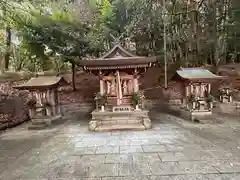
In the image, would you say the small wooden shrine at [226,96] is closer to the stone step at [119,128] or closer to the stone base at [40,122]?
the stone step at [119,128]

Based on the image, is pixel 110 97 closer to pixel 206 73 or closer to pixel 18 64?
pixel 206 73

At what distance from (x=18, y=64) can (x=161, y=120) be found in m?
14.0

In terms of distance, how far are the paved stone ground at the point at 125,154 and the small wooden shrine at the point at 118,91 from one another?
2.47 feet

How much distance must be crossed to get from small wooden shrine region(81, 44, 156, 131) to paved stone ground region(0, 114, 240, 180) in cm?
75

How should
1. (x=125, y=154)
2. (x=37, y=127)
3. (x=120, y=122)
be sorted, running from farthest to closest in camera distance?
(x=37, y=127), (x=120, y=122), (x=125, y=154)

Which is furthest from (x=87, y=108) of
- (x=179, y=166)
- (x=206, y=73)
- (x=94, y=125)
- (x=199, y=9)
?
(x=199, y=9)

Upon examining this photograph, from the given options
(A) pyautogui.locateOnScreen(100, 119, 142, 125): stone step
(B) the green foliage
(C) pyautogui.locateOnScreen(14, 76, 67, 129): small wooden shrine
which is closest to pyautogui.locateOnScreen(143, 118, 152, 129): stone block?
(A) pyautogui.locateOnScreen(100, 119, 142, 125): stone step

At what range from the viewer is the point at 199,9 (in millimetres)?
15766

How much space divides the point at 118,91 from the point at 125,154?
4.29 meters

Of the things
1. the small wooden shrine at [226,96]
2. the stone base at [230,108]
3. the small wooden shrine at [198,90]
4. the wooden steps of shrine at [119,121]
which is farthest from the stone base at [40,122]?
the small wooden shrine at [226,96]

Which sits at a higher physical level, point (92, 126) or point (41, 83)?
point (41, 83)

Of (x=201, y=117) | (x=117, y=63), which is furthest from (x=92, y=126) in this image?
(x=201, y=117)

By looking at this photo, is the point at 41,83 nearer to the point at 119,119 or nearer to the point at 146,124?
the point at 119,119

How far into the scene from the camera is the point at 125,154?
5.82 metres
